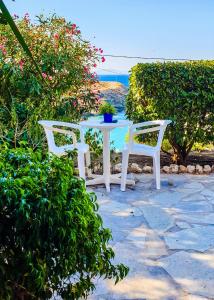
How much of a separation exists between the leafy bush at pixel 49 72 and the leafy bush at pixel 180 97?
815 millimetres

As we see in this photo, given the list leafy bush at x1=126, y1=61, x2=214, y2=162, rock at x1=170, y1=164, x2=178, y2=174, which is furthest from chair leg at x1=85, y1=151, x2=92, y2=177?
rock at x1=170, y1=164, x2=178, y2=174

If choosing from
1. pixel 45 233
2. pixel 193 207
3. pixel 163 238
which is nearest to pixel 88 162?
pixel 193 207

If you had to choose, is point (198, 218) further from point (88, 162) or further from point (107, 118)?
point (88, 162)

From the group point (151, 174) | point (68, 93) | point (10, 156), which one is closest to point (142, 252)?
point (10, 156)

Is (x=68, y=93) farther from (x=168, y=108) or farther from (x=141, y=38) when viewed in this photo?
(x=141, y=38)

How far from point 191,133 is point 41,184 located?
4.38m

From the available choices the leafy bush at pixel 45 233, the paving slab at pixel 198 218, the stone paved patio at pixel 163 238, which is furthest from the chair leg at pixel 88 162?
the leafy bush at pixel 45 233

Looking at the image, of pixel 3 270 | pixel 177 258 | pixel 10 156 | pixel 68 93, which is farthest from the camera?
pixel 68 93

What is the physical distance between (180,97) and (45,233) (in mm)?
4363

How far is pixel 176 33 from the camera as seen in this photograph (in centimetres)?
1178

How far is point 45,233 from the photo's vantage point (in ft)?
5.03

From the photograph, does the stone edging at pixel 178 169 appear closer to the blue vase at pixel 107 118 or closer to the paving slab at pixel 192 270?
the blue vase at pixel 107 118

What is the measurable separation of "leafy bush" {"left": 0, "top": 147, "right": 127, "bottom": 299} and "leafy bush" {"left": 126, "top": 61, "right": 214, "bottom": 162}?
159 inches

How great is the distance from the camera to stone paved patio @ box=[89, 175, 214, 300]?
2.47m
